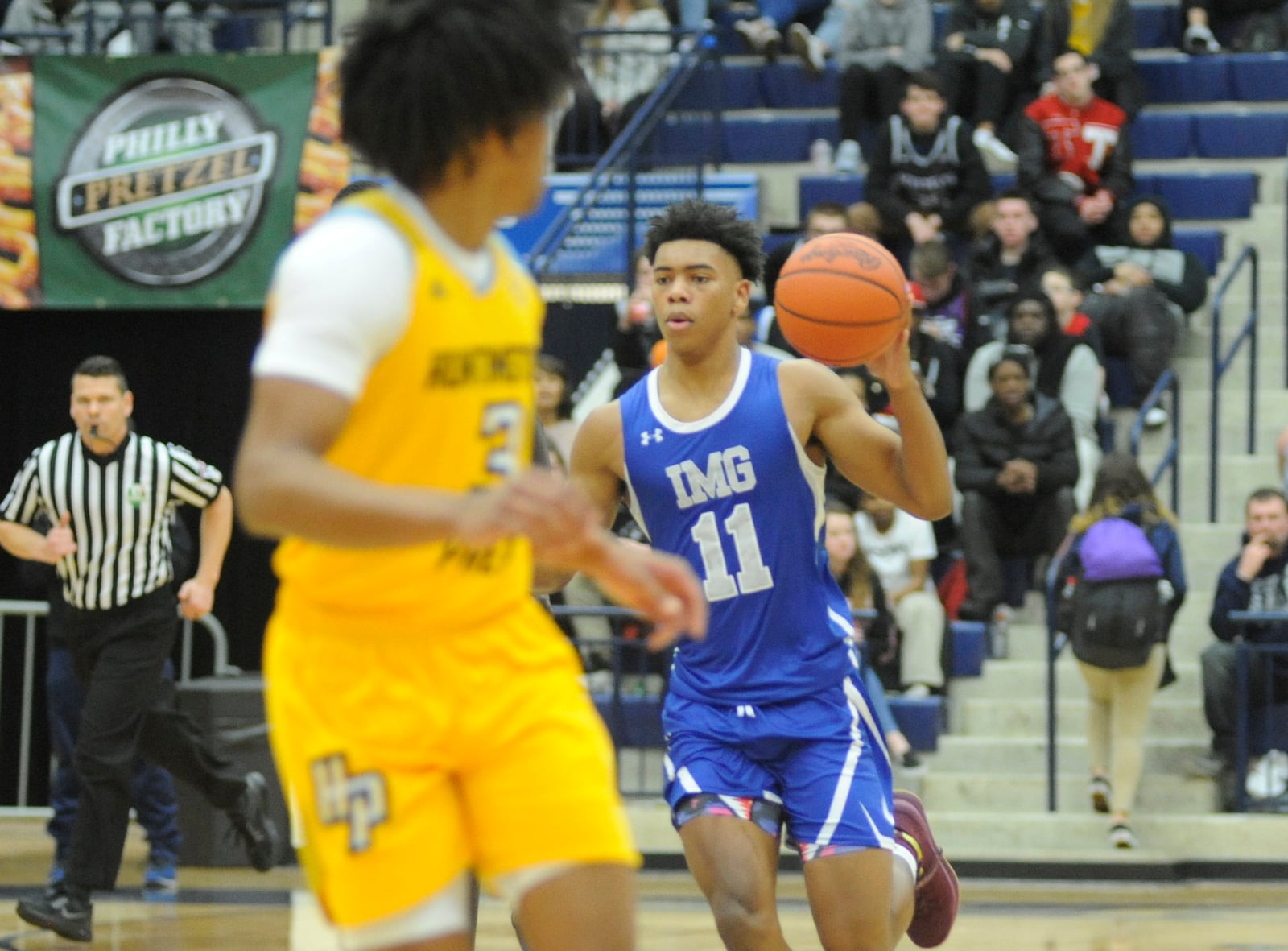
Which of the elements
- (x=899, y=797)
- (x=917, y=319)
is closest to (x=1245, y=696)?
(x=917, y=319)

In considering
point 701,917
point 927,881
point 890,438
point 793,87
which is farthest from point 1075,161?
point 890,438

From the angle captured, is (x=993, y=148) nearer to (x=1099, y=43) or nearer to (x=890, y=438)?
(x=1099, y=43)

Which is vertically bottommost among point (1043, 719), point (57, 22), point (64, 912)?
point (64, 912)

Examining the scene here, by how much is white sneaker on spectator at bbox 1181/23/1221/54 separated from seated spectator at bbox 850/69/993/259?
2.61 metres

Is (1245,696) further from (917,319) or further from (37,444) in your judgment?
(37,444)

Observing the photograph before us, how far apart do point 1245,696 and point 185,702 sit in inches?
208

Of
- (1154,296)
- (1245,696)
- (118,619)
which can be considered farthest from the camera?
(1154,296)

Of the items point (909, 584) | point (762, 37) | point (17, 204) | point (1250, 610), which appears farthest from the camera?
point (762, 37)

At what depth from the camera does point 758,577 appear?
5.05m

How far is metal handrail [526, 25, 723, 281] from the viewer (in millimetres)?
12477

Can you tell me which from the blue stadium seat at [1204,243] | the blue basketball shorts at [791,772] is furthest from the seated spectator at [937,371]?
the blue basketball shorts at [791,772]

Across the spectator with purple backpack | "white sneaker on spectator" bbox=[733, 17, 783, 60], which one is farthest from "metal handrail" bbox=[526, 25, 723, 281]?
the spectator with purple backpack

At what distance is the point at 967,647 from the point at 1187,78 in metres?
5.71

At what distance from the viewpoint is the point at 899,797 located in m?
5.83
